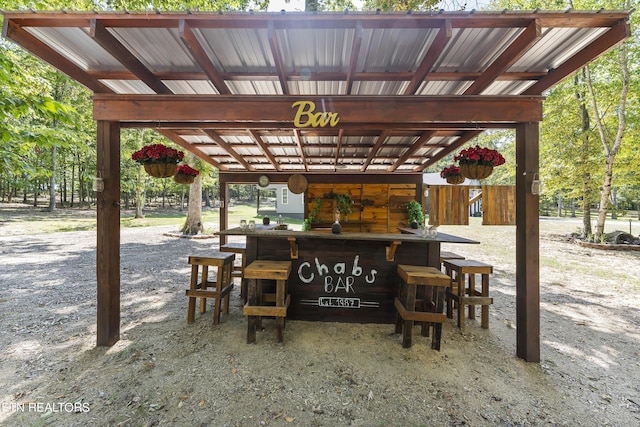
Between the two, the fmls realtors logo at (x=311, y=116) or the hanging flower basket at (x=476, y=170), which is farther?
the hanging flower basket at (x=476, y=170)

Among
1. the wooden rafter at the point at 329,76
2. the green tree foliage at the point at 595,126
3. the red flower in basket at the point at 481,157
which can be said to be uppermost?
the green tree foliage at the point at 595,126

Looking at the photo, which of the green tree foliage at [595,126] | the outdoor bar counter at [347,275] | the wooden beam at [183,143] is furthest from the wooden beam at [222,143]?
the green tree foliage at [595,126]

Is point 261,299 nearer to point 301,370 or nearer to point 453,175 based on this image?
point 301,370

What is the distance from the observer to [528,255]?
9.59 feet

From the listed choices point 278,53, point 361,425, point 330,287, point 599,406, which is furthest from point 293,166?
point 599,406

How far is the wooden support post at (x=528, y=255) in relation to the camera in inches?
115


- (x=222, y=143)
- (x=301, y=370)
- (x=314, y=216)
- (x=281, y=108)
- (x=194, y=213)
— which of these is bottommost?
(x=301, y=370)

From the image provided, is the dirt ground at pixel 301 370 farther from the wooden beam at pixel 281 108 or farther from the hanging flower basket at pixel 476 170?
the wooden beam at pixel 281 108

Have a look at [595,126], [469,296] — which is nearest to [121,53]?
[469,296]

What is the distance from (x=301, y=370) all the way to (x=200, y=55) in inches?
130

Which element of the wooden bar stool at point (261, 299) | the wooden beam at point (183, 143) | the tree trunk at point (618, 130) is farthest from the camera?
the tree trunk at point (618, 130)

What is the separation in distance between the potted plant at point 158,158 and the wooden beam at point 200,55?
131cm

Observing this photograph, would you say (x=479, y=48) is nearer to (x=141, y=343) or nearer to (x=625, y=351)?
(x=625, y=351)

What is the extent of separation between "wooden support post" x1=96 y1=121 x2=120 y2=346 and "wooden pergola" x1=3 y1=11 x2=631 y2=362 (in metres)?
0.01
